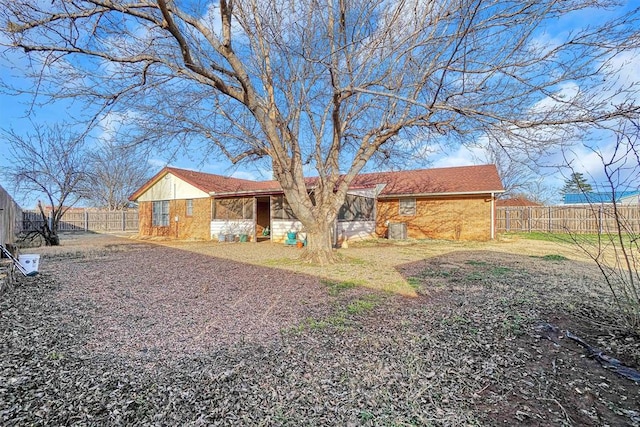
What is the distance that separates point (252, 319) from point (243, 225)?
11615 mm

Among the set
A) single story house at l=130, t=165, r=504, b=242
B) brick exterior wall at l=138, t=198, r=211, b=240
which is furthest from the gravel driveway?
brick exterior wall at l=138, t=198, r=211, b=240

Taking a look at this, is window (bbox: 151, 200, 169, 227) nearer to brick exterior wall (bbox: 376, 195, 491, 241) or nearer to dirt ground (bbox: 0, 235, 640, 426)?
brick exterior wall (bbox: 376, 195, 491, 241)

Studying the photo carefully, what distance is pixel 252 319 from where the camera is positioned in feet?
13.2

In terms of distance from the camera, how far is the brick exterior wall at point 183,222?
16469 mm

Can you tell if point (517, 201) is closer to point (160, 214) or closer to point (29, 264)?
point (160, 214)

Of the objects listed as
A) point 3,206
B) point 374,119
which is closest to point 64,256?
point 3,206

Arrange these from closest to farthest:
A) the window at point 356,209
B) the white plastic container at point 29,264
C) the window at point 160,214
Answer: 1. the white plastic container at point 29,264
2. the window at point 356,209
3. the window at point 160,214

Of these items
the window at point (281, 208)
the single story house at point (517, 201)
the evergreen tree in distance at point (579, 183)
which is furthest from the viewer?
the single story house at point (517, 201)

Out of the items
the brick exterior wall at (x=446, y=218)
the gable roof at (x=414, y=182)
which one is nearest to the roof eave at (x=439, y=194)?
the gable roof at (x=414, y=182)

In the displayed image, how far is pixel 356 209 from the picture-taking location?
14.9 meters

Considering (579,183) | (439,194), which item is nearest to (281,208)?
(439,194)

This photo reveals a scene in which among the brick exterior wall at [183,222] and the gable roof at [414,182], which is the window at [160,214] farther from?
the gable roof at [414,182]

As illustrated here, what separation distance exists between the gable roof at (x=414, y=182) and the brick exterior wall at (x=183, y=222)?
1.06 m

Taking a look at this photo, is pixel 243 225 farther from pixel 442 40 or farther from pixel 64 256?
pixel 442 40
